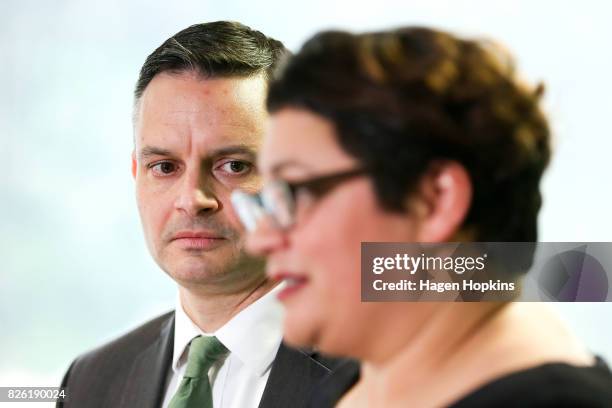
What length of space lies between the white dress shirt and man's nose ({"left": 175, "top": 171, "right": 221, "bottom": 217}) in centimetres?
27

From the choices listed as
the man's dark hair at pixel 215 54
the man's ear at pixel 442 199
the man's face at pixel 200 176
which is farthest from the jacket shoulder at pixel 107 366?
the man's ear at pixel 442 199

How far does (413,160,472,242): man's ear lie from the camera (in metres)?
1.17

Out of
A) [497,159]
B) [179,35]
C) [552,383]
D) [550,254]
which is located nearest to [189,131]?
[179,35]

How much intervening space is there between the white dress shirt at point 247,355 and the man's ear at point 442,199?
970 millimetres

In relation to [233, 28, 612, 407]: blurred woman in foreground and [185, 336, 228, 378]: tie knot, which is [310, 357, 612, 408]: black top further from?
[185, 336, 228, 378]: tie knot

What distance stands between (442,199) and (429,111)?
0.42 ft

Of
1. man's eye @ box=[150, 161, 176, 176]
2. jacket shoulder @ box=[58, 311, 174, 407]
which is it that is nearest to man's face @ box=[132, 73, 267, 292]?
man's eye @ box=[150, 161, 176, 176]

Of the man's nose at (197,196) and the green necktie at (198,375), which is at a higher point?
the man's nose at (197,196)

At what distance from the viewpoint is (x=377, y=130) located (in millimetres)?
1155

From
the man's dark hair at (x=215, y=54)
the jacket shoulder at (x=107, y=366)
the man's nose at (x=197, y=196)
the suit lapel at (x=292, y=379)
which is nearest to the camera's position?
the suit lapel at (x=292, y=379)

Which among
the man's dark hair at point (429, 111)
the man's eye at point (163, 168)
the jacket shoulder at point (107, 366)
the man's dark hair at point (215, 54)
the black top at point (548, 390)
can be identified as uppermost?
the man's dark hair at point (215, 54)

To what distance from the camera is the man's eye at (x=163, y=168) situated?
2.13 meters

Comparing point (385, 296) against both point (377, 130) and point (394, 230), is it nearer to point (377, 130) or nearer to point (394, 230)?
point (394, 230)

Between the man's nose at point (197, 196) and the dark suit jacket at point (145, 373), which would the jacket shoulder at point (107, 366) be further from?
the man's nose at point (197, 196)
